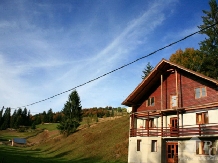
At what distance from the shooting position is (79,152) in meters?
44.5

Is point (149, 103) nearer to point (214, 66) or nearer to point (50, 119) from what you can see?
point (214, 66)

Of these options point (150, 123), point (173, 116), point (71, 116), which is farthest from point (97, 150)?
point (71, 116)

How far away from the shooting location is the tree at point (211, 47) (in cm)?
4603

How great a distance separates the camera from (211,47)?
47562 millimetres

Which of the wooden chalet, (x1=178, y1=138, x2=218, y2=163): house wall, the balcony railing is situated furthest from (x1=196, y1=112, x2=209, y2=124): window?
(x1=178, y1=138, x2=218, y2=163): house wall

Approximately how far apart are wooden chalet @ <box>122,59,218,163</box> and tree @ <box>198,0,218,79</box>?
20770mm

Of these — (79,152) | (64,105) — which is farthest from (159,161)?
(64,105)

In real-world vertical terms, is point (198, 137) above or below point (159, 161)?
above

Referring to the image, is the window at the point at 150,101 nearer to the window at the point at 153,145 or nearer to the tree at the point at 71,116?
the window at the point at 153,145

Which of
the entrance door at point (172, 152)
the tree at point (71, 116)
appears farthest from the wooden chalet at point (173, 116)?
the tree at point (71, 116)

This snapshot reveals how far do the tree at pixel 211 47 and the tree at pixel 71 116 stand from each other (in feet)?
126

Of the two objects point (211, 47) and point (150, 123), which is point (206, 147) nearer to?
point (150, 123)

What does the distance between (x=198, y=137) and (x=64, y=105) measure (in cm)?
5295

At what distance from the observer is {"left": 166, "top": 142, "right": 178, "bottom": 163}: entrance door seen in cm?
2617
